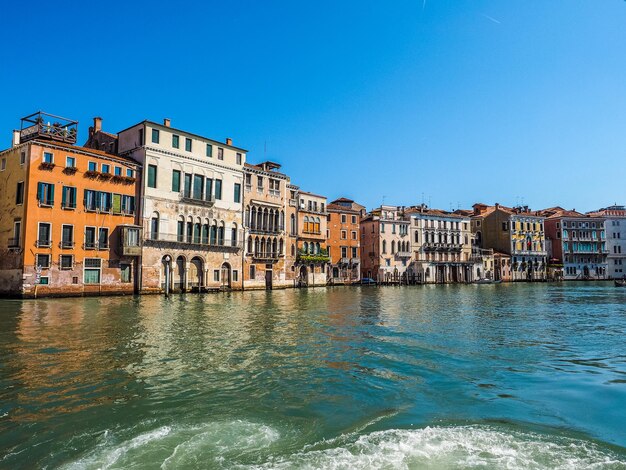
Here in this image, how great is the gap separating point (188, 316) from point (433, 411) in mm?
14139

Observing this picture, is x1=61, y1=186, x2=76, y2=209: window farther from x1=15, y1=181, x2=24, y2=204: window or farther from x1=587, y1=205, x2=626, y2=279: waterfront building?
x1=587, y1=205, x2=626, y2=279: waterfront building

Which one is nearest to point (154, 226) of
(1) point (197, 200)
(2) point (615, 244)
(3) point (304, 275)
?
(1) point (197, 200)

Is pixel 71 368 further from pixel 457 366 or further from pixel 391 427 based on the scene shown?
pixel 457 366

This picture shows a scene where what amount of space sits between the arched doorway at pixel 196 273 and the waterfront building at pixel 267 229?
16.2 feet

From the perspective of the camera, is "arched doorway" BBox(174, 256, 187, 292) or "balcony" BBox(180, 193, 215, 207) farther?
"balcony" BBox(180, 193, 215, 207)

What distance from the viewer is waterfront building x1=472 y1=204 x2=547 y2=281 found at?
76062 millimetres

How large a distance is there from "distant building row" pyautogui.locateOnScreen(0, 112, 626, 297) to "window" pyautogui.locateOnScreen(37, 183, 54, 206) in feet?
0.20

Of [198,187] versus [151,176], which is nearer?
[151,176]

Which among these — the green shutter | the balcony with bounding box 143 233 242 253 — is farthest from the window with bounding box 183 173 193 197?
the green shutter

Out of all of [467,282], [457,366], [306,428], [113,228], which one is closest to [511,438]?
[306,428]

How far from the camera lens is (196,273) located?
126 ft

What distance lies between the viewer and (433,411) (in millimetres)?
6129

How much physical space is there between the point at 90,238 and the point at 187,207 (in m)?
8.53

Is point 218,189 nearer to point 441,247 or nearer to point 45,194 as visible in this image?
point 45,194
